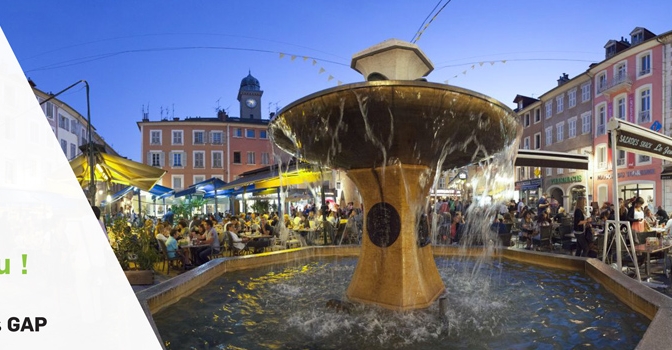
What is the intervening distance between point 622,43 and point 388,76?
34.7 m

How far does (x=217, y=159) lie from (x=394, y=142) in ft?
160

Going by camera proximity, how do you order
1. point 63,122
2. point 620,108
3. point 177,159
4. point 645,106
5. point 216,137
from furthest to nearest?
1. point 216,137
2. point 177,159
3. point 63,122
4. point 620,108
5. point 645,106

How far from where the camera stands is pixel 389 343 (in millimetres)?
3785

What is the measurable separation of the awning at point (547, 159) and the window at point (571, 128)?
28.6m

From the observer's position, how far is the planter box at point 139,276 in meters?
6.79

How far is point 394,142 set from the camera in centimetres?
454

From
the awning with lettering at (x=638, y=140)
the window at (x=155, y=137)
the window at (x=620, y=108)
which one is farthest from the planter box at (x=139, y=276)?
the window at (x=155, y=137)

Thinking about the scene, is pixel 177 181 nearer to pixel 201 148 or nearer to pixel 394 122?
pixel 201 148

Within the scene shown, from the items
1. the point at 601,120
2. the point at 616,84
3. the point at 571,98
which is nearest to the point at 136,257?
the point at 616,84

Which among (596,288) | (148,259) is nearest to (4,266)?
→ (148,259)

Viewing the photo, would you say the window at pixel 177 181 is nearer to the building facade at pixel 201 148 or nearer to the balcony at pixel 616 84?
the building facade at pixel 201 148

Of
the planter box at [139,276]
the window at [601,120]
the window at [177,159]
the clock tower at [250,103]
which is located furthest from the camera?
the clock tower at [250,103]

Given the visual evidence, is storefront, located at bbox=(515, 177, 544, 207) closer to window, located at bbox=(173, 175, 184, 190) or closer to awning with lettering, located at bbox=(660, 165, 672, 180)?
awning with lettering, located at bbox=(660, 165, 672, 180)

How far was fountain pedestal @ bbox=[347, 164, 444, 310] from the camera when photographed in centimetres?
501
